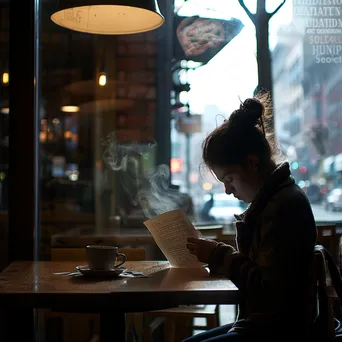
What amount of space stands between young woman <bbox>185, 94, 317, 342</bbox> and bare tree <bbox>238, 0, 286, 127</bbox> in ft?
5.32

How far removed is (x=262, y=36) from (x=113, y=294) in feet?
8.17

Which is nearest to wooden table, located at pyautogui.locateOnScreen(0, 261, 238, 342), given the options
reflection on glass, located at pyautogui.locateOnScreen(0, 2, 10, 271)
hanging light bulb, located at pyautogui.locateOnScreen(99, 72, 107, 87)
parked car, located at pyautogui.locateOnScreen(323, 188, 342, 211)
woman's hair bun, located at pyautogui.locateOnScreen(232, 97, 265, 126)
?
woman's hair bun, located at pyautogui.locateOnScreen(232, 97, 265, 126)

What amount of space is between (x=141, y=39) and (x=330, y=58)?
144 centimetres

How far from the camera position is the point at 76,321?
371 centimetres

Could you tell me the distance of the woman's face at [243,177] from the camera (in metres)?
1.98

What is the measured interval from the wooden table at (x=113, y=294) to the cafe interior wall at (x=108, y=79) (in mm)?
1338

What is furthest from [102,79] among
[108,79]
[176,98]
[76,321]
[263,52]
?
[76,321]

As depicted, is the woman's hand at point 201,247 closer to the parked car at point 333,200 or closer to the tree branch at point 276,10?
the tree branch at point 276,10

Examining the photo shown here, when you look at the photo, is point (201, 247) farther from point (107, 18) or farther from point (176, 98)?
point (176, 98)

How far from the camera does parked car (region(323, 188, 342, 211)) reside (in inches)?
167

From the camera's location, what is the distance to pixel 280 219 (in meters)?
1.80

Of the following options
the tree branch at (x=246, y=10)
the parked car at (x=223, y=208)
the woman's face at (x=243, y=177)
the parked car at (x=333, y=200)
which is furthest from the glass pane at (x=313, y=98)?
the woman's face at (x=243, y=177)

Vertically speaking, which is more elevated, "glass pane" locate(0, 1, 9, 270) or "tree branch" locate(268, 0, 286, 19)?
"tree branch" locate(268, 0, 286, 19)

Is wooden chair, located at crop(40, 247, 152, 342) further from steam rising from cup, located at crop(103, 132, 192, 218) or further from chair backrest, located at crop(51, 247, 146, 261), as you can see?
steam rising from cup, located at crop(103, 132, 192, 218)
